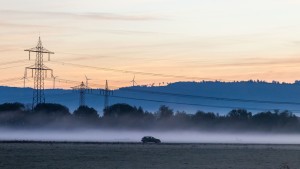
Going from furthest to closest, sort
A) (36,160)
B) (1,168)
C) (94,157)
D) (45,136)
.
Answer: (45,136) < (94,157) < (36,160) < (1,168)

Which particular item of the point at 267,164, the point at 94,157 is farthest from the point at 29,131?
the point at 267,164

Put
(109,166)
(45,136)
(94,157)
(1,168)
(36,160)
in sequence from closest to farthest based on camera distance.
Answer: (1,168), (109,166), (36,160), (94,157), (45,136)

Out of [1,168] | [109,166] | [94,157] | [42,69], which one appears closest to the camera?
[1,168]

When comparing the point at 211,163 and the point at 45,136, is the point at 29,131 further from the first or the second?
the point at 211,163

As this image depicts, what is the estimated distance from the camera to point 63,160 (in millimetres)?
86438

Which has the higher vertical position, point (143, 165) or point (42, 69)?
point (42, 69)

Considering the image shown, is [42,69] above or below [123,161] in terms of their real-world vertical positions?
above

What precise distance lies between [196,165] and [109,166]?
28.0 ft

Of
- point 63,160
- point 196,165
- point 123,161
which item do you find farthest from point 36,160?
point 196,165

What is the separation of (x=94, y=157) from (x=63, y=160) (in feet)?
28.9

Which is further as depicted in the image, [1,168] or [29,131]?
[29,131]

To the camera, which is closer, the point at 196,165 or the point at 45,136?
the point at 196,165

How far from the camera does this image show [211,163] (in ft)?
287

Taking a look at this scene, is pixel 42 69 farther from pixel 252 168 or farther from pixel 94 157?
pixel 252 168
